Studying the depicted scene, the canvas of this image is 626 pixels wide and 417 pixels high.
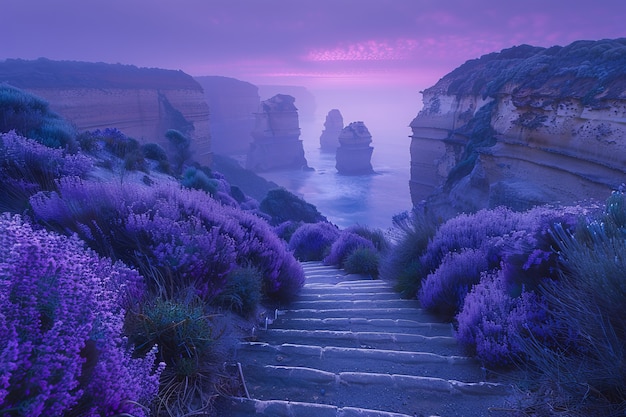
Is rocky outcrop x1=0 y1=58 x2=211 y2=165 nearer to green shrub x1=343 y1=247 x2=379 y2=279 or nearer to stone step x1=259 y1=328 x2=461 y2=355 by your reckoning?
green shrub x1=343 y1=247 x2=379 y2=279

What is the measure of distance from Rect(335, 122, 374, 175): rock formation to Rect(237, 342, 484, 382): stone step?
283 ft

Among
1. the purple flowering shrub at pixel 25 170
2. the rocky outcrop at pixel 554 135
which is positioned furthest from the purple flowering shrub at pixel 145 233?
the rocky outcrop at pixel 554 135

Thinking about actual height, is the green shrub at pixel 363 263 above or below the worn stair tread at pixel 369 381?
below

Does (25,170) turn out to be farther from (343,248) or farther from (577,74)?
(577,74)

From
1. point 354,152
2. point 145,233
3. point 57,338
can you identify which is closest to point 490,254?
point 145,233

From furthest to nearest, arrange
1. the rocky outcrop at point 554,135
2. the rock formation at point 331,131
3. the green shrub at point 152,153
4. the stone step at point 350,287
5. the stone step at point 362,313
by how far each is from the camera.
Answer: the rock formation at point 331,131
the green shrub at point 152,153
the rocky outcrop at point 554,135
the stone step at point 350,287
the stone step at point 362,313

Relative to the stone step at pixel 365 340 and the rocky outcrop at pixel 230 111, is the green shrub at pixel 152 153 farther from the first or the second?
the rocky outcrop at pixel 230 111

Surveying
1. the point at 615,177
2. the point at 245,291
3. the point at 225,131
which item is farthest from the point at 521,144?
the point at 225,131

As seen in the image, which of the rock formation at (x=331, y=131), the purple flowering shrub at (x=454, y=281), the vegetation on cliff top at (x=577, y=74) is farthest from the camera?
the rock formation at (x=331, y=131)

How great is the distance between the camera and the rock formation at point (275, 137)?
9494 cm

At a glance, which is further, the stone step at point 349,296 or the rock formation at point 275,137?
the rock formation at point 275,137

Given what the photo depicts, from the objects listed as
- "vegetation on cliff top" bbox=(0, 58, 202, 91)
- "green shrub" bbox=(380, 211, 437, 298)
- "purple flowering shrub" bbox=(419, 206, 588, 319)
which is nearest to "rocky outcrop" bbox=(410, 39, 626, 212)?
"green shrub" bbox=(380, 211, 437, 298)

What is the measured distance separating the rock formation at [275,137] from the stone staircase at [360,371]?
90.8 metres

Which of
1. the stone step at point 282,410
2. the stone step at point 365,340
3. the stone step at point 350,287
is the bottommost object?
the stone step at point 350,287
